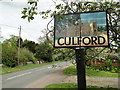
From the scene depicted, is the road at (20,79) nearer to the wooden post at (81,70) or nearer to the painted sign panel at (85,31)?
the wooden post at (81,70)

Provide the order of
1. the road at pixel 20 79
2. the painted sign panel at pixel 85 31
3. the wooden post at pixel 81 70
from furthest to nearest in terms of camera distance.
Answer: the road at pixel 20 79, the wooden post at pixel 81 70, the painted sign panel at pixel 85 31

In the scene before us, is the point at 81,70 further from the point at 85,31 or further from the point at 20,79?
the point at 20,79

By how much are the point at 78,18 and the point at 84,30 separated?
0.38 meters

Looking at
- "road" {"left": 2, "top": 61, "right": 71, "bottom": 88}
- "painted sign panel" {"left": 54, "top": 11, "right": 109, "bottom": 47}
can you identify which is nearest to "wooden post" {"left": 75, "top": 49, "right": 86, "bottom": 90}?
"painted sign panel" {"left": 54, "top": 11, "right": 109, "bottom": 47}

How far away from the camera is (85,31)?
2.82 m

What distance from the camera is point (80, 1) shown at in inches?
127

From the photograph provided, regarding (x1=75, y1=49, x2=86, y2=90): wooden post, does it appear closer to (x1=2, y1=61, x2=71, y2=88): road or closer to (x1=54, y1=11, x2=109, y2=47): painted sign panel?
(x1=54, y1=11, x2=109, y2=47): painted sign panel

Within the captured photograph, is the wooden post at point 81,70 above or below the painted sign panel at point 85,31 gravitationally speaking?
below

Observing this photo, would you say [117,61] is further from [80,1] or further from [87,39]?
[80,1]

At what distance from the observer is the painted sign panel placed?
2770 mm

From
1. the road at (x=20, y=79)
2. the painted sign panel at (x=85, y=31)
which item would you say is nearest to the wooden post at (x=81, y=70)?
the painted sign panel at (x=85, y=31)

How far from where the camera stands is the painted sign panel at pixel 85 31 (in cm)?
277

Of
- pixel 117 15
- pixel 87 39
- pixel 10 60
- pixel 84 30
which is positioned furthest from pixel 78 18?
pixel 10 60

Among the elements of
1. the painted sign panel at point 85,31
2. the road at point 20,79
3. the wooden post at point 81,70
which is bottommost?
the road at point 20,79
